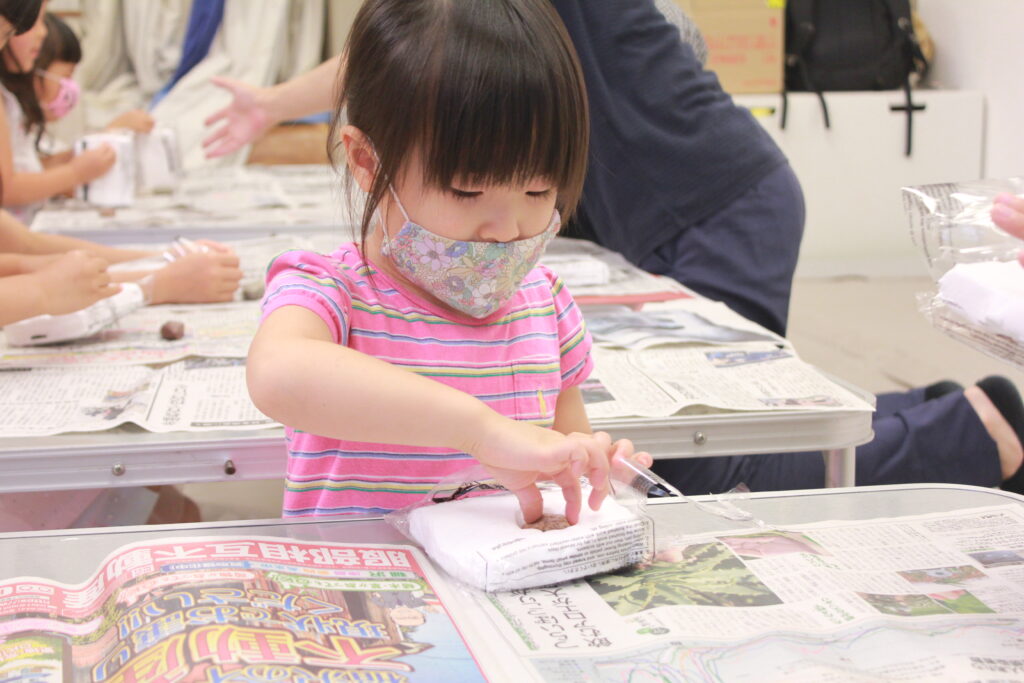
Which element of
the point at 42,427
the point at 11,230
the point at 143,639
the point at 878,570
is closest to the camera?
the point at 143,639

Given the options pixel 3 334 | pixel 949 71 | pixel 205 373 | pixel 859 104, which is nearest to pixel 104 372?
pixel 205 373

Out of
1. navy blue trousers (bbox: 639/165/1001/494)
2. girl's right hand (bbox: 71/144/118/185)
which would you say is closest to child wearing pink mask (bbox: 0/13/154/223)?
girl's right hand (bbox: 71/144/118/185)

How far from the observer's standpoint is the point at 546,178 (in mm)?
663

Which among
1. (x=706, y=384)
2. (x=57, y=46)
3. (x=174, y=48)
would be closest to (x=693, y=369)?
(x=706, y=384)

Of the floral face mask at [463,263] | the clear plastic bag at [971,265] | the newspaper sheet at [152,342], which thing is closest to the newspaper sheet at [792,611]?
the clear plastic bag at [971,265]

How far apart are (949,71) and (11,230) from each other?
3225 mm

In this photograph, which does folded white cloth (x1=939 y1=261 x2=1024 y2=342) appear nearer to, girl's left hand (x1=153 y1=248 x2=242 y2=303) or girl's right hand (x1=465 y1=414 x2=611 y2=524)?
girl's right hand (x1=465 y1=414 x2=611 y2=524)

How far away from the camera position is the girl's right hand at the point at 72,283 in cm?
112

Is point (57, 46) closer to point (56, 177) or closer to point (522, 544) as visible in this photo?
point (56, 177)

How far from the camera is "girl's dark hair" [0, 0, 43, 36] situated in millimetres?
1036

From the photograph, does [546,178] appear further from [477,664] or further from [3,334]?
[3,334]

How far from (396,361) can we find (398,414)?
6.8 inches

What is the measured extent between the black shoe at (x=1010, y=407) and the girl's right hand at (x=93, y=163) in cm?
159

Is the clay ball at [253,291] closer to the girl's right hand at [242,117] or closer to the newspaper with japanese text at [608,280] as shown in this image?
the newspaper with japanese text at [608,280]
